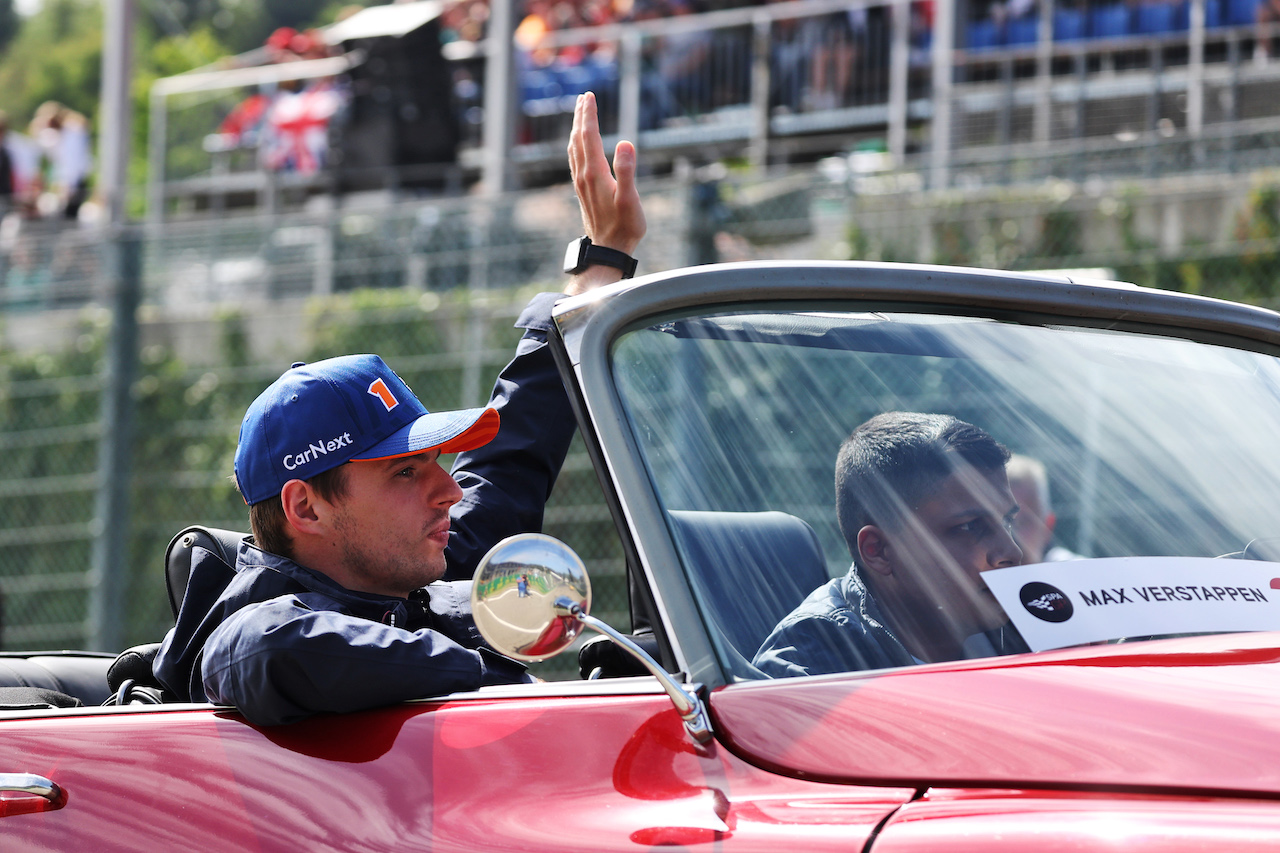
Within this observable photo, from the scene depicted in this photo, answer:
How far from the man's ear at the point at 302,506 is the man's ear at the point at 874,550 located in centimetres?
94

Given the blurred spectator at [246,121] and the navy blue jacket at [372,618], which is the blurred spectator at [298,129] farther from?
the navy blue jacket at [372,618]

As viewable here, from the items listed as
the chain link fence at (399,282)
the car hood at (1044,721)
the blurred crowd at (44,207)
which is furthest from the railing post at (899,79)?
the car hood at (1044,721)

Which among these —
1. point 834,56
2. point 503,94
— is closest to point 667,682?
point 503,94

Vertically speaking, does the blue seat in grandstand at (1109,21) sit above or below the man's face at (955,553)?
above

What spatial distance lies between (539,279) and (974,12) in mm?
4432

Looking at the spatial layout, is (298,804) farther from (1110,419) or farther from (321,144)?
(321,144)

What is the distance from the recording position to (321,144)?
12.9m

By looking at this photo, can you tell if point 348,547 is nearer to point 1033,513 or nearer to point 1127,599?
point 1033,513

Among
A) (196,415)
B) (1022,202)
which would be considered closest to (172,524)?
(196,415)

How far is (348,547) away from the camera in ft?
7.73

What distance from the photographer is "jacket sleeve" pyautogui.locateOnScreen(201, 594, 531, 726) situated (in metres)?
1.87

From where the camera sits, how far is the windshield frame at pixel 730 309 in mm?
1743

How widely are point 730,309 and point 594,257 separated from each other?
837 millimetres

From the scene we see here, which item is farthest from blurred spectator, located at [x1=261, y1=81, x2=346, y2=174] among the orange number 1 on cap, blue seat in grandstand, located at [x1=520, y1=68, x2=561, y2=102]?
the orange number 1 on cap
